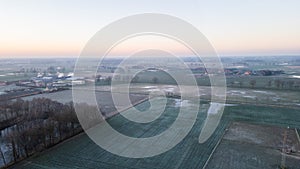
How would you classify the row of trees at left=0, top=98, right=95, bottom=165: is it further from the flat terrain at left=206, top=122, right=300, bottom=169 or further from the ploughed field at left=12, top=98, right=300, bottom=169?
the flat terrain at left=206, top=122, right=300, bottom=169

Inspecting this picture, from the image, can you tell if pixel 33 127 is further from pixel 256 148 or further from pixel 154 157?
pixel 256 148

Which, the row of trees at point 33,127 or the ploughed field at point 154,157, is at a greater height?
the row of trees at point 33,127

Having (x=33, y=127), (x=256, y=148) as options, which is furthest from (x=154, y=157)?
(x=33, y=127)

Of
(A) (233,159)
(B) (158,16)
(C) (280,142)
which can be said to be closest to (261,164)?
(A) (233,159)

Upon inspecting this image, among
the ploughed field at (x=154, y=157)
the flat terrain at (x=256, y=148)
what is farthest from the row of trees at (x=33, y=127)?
the flat terrain at (x=256, y=148)

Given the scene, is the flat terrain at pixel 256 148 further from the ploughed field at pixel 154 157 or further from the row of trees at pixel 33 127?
the row of trees at pixel 33 127

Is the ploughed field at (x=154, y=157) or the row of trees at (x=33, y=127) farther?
the row of trees at (x=33, y=127)
